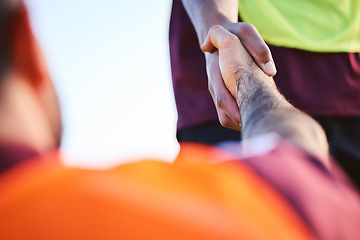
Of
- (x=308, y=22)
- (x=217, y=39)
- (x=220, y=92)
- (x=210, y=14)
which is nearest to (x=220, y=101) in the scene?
(x=220, y=92)

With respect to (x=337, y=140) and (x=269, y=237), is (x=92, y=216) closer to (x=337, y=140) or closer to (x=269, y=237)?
(x=269, y=237)

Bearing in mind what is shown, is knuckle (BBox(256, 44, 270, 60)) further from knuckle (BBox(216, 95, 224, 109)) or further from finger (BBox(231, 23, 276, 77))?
knuckle (BBox(216, 95, 224, 109))

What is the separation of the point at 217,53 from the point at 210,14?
103 millimetres

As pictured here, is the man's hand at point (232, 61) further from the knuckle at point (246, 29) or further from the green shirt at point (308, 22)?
the green shirt at point (308, 22)

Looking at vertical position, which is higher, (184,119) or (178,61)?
(178,61)

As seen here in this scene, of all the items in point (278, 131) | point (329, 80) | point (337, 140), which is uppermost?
point (278, 131)

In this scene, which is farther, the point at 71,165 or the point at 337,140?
the point at 337,140

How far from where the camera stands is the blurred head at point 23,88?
0.30m

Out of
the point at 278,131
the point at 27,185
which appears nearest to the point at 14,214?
the point at 27,185

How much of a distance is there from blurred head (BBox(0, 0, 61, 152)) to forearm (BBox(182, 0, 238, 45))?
485mm

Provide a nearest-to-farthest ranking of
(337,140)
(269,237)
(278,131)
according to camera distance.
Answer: (269,237) → (278,131) → (337,140)

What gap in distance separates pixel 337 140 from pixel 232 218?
66 centimetres

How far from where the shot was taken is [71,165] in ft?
0.88

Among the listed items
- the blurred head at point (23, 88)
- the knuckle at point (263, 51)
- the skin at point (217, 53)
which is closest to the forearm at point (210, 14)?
the skin at point (217, 53)
